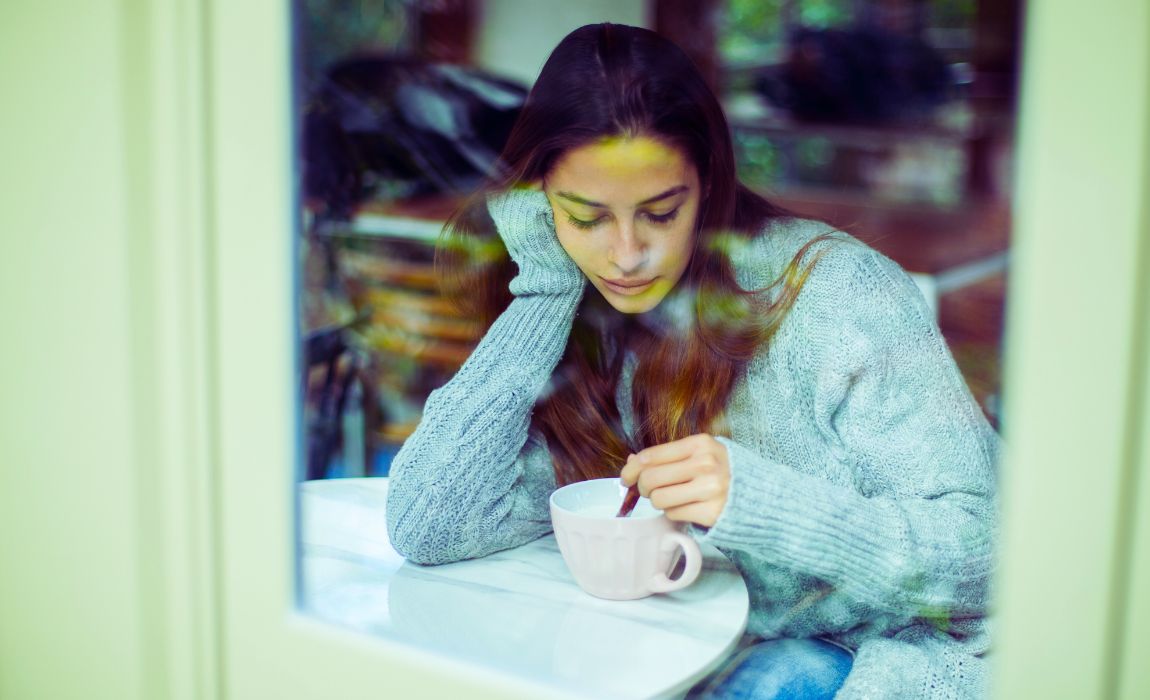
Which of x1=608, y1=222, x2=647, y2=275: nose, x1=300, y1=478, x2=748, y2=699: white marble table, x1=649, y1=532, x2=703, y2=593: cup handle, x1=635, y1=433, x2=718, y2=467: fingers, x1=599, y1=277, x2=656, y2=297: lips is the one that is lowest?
x1=300, y1=478, x2=748, y2=699: white marble table

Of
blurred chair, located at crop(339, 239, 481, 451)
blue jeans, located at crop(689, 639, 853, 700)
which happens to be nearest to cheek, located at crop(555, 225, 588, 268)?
blurred chair, located at crop(339, 239, 481, 451)

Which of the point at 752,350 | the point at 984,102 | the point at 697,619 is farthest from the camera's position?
the point at 752,350

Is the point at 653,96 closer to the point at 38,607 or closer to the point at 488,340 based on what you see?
the point at 488,340

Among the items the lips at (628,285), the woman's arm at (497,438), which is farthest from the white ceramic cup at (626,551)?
the lips at (628,285)

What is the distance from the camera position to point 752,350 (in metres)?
0.94

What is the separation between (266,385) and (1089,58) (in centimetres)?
61

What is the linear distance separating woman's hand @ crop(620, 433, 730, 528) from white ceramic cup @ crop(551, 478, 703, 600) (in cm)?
2

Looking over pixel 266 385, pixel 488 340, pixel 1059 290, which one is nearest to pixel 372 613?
pixel 266 385

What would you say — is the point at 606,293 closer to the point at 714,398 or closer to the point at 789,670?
the point at 714,398

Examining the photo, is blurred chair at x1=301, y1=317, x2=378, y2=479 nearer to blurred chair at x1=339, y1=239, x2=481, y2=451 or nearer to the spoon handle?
blurred chair at x1=339, y1=239, x2=481, y2=451

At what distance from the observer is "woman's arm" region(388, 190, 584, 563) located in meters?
0.96

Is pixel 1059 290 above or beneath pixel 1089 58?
beneath

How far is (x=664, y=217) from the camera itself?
0.91m

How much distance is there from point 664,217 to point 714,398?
0.19 metres
